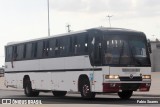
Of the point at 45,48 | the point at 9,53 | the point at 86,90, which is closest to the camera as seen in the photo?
the point at 86,90

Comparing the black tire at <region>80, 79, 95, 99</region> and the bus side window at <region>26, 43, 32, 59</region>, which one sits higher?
the bus side window at <region>26, 43, 32, 59</region>

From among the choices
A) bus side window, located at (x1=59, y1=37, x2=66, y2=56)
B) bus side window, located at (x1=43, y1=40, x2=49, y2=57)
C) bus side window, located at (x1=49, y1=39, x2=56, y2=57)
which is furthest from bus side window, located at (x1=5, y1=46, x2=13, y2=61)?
bus side window, located at (x1=59, y1=37, x2=66, y2=56)

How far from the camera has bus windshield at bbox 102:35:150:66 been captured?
2156cm

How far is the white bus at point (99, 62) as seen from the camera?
848 inches

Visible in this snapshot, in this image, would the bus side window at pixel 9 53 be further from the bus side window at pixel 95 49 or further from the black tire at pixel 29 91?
the bus side window at pixel 95 49

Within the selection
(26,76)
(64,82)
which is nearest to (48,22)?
(26,76)

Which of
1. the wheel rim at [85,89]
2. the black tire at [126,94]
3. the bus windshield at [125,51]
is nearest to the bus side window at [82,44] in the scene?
the bus windshield at [125,51]

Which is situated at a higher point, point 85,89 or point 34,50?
point 34,50

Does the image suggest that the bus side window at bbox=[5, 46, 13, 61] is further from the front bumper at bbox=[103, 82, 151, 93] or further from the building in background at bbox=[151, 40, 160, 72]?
the building in background at bbox=[151, 40, 160, 72]

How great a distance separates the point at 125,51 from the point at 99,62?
4.16 ft

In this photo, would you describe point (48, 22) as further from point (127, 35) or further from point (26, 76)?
point (127, 35)

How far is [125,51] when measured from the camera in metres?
21.9

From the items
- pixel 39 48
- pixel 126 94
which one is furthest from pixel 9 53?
pixel 126 94

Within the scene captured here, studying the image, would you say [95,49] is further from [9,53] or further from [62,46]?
[9,53]
